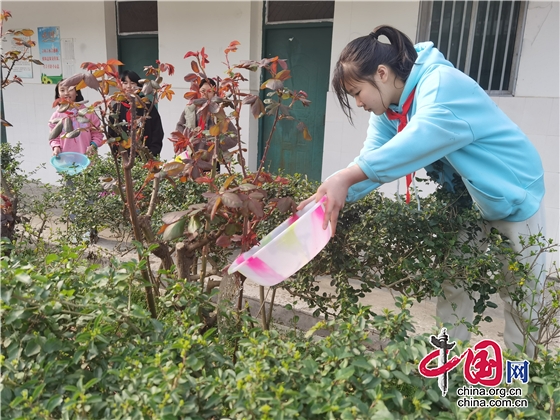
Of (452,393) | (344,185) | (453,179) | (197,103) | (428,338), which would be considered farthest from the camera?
(453,179)

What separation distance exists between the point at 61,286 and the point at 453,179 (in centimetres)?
173

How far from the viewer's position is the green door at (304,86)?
578 cm

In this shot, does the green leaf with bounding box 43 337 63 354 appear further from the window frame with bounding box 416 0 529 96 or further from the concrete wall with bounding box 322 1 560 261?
the window frame with bounding box 416 0 529 96

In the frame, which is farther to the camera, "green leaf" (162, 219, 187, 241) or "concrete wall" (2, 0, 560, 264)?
"concrete wall" (2, 0, 560, 264)

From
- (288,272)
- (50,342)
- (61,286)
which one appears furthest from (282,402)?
(61,286)

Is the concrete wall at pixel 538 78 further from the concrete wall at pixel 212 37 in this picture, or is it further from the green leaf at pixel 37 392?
the green leaf at pixel 37 392

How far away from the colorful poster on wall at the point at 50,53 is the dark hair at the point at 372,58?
22.0ft

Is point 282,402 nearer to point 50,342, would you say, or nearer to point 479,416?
point 479,416

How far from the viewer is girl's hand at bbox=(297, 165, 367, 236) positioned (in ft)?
5.16

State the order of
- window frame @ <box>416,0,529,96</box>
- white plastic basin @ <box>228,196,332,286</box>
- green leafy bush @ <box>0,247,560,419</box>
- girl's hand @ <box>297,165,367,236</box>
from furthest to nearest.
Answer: window frame @ <box>416,0,529,96</box>, girl's hand @ <box>297,165,367,236</box>, white plastic basin @ <box>228,196,332,286</box>, green leafy bush @ <box>0,247,560,419</box>

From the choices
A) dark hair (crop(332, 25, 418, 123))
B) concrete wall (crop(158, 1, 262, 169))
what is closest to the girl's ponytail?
dark hair (crop(332, 25, 418, 123))

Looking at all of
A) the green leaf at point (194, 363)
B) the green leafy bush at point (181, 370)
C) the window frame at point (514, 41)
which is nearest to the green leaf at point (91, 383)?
the green leafy bush at point (181, 370)

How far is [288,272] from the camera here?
1.53m

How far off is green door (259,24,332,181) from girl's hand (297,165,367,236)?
4.25 m
